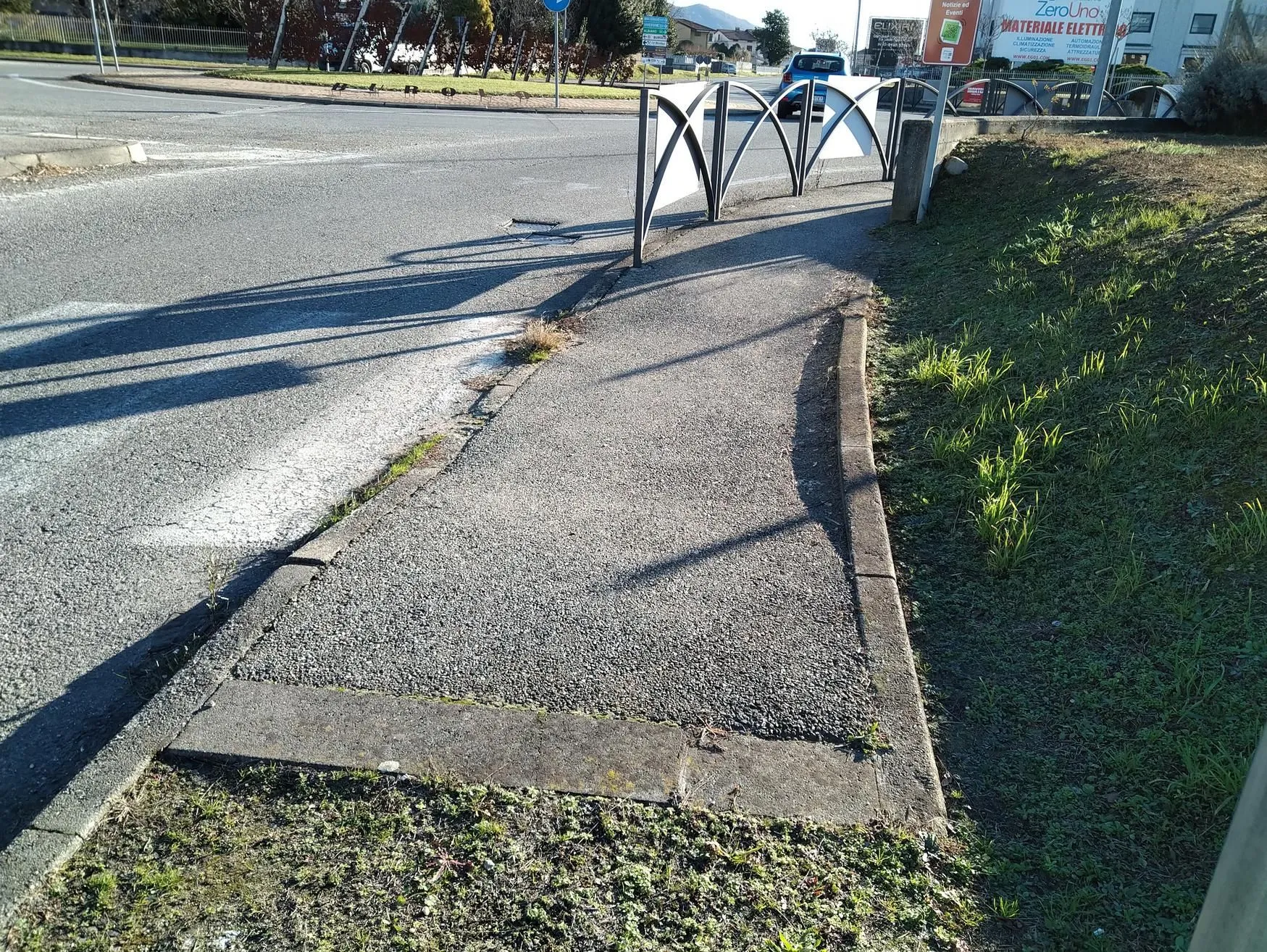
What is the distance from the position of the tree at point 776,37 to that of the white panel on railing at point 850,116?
10814 cm

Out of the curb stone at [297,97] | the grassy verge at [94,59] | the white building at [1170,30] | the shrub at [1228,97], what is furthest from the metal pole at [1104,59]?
the white building at [1170,30]

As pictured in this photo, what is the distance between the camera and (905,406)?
5227 mm

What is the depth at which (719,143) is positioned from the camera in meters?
10.6

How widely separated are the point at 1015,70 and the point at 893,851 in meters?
44.5

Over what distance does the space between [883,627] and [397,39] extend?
36.3m

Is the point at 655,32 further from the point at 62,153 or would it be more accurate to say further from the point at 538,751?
the point at 538,751

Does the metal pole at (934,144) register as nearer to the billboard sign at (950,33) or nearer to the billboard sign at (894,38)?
A: the billboard sign at (950,33)

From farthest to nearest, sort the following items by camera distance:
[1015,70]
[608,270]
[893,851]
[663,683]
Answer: [1015,70], [608,270], [663,683], [893,851]

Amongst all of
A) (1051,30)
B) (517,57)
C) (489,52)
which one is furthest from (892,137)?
(1051,30)

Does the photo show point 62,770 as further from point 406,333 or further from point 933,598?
point 406,333

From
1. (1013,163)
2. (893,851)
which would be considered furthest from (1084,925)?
(1013,163)

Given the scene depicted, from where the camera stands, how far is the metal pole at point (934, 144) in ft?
30.1

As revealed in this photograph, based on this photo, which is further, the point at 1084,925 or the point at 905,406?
the point at 905,406

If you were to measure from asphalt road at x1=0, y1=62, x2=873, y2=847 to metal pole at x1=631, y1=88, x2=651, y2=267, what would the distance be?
50cm
